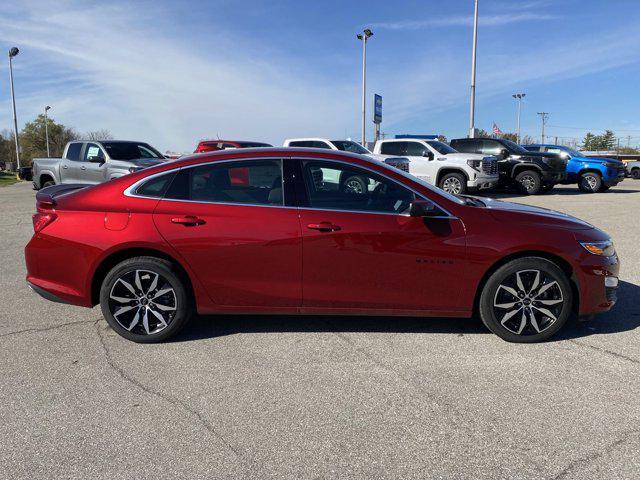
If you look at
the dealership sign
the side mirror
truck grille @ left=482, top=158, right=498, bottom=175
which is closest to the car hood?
the side mirror

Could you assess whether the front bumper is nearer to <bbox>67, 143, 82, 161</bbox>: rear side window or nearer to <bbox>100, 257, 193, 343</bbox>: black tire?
<bbox>100, 257, 193, 343</bbox>: black tire

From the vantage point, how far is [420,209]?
3910 millimetres

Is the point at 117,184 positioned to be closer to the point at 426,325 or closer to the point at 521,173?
the point at 426,325

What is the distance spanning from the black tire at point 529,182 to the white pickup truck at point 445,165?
1.90m

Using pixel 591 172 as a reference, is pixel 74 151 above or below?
above

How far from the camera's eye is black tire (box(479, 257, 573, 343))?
4008mm

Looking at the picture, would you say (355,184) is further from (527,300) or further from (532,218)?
(527,300)

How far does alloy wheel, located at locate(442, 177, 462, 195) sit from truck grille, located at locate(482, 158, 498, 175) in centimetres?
84

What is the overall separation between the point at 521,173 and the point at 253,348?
15516mm

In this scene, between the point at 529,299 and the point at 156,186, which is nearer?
the point at 529,299

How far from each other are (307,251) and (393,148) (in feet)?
43.3

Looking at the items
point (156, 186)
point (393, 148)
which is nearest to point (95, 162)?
point (393, 148)

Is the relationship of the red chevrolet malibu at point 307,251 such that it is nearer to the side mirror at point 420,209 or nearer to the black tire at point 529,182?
the side mirror at point 420,209

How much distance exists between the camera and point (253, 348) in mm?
4043
